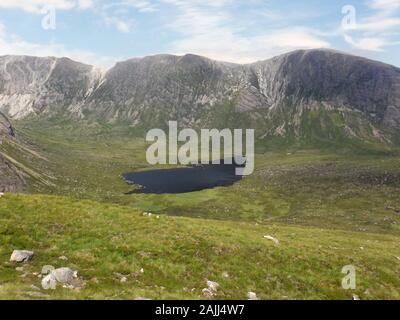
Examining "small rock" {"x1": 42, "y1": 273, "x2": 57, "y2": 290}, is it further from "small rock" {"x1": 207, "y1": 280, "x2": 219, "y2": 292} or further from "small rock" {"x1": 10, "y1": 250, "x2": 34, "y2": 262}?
"small rock" {"x1": 207, "y1": 280, "x2": 219, "y2": 292}

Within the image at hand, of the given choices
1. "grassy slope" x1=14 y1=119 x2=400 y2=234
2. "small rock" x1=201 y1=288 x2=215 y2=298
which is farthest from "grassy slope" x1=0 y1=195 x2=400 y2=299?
"grassy slope" x1=14 y1=119 x2=400 y2=234

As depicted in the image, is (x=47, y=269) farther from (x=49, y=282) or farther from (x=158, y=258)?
(x=158, y=258)

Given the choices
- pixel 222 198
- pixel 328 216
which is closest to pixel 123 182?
pixel 222 198

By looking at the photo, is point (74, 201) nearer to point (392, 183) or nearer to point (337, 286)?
point (337, 286)

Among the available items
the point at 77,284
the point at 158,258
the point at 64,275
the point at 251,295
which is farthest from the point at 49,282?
the point at 251,295

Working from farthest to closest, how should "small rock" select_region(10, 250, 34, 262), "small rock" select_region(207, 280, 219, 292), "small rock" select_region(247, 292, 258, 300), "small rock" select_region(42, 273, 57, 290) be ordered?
"small rock" select_region(247, 292, 258, 300), "small rock" select_region(207, 280, 219, 292), "small rock" select_region(10, 250, 34, 262), "small rock" select_region(42, 273, 57, 290)

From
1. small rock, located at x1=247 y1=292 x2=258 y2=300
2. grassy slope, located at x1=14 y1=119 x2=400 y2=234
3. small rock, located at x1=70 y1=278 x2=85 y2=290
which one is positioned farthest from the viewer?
grassy slope, located at x1=14 y1=119 x2=400 y2=234
